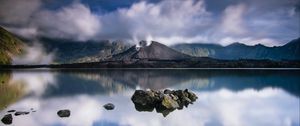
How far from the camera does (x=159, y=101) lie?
17.5 metres

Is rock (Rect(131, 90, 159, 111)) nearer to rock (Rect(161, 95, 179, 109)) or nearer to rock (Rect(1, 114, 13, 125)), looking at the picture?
rock (Rect(161, 95, 179, 109))

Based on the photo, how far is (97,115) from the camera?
15391mm

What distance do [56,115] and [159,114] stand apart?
4954 millimetres

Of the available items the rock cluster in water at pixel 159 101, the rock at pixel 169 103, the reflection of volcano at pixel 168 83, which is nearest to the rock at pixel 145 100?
the rock cluster in water at pixel 159 101

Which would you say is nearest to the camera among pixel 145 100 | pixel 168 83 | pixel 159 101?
pixel 159 101

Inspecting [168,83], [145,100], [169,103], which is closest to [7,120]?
[145,100]

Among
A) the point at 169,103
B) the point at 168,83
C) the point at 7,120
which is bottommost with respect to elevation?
the point at 168,83

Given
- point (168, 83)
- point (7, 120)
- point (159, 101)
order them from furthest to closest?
point (168, 83)
point (159, 101)
point (7, 120)

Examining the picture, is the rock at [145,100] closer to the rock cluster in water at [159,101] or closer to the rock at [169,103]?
the rock cluster in water at [159,101]

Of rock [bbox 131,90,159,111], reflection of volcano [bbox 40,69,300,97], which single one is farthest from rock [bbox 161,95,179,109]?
reflection of volcano [bbox 40,69,300,97]

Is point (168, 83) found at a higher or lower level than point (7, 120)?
lower

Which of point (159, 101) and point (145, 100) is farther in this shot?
point (145, 100)

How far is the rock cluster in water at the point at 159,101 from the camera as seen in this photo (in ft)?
55.5

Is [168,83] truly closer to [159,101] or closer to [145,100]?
[145,100]
